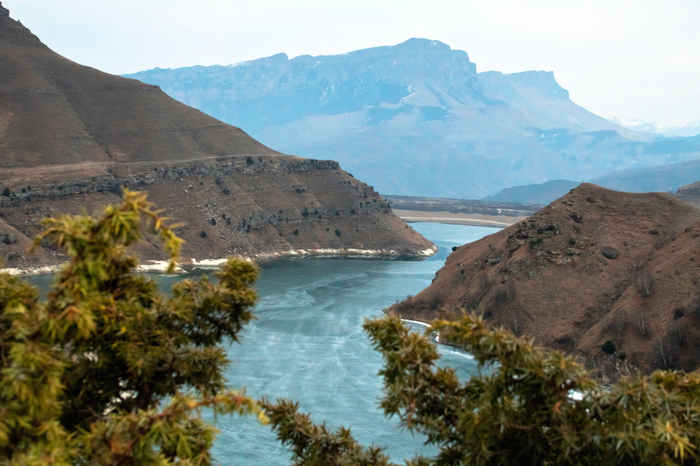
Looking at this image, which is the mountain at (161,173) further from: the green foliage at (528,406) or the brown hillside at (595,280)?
the green foliage at (528,406)

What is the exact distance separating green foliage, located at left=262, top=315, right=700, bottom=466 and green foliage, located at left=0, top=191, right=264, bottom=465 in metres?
2.95

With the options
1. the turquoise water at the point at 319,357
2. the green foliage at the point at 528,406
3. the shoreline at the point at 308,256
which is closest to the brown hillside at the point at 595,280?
the turquoise water at the point at 319,357

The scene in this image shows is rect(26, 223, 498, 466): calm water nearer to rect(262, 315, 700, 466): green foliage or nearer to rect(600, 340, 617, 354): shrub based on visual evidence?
rect(262, 315, 700, 466): green foliage

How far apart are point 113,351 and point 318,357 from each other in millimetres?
47080

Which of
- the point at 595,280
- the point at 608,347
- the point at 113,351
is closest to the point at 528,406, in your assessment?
the point at 113,351

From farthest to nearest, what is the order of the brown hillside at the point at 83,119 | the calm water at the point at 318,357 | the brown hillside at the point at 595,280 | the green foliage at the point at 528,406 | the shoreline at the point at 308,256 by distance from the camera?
the brown hillside at the point at 83,119 → the shoreline at the point at 308,256 → the brown hillside at the point at 595,280 → the calm water at the point at 318,357 → the green foliage at the point at 528,406

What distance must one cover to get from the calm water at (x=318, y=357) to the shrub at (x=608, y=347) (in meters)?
10.6

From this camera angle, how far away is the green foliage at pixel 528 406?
368 inches

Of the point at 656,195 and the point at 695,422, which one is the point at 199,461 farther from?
the point at 656,195

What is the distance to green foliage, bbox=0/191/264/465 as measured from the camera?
7500 mm

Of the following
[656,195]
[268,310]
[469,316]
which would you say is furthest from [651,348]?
[469,316]

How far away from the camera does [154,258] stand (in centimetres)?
9300

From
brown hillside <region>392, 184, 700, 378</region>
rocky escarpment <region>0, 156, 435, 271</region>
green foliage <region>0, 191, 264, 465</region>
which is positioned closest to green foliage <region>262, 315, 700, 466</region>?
green foliage <region>0, 191, 264, 465</region>

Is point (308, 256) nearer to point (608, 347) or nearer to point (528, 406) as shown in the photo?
point (608, 347)
